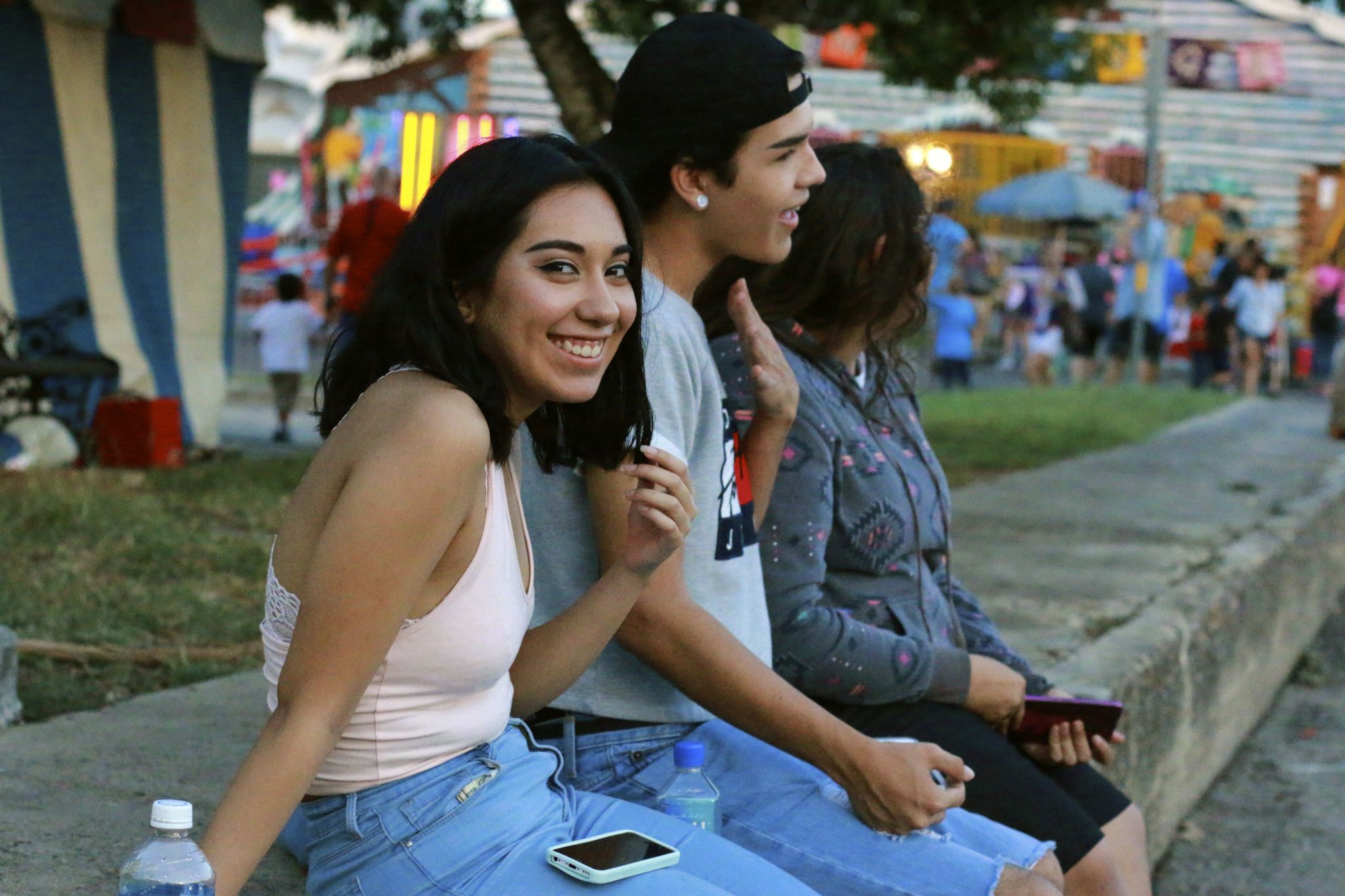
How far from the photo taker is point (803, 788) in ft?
8.32

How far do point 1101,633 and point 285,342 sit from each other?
27.3ft

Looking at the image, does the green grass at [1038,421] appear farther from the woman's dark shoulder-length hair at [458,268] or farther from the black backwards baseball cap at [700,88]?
the woman's dark shoulder-length hair at [458,268]

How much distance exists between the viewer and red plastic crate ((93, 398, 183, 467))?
8.55 meters

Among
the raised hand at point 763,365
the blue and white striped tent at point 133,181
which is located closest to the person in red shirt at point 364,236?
the blue and white striped tent at point 133,181

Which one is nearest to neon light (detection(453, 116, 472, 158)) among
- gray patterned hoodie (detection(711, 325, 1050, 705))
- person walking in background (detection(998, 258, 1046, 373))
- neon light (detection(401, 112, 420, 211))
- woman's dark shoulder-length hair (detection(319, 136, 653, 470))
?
neon light (detection(401, 112, 420, 211))

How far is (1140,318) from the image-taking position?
763 inches

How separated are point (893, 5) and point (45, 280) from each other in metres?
4.86

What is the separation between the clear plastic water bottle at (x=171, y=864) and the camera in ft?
5.64

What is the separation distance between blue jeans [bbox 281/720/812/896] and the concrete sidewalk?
19.3 inches

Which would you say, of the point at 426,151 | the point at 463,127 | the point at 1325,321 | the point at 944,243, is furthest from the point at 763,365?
the point at 1325,321

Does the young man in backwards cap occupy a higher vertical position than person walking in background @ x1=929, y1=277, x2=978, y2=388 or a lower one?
higher

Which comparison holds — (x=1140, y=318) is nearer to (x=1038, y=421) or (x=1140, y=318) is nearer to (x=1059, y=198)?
(x=1059, y=198)

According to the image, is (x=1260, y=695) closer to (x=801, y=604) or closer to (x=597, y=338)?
(x=801, y=604)

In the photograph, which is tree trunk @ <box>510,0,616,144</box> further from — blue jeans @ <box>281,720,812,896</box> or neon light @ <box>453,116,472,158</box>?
blue jeans @ <box>281,720,812,896</box>
